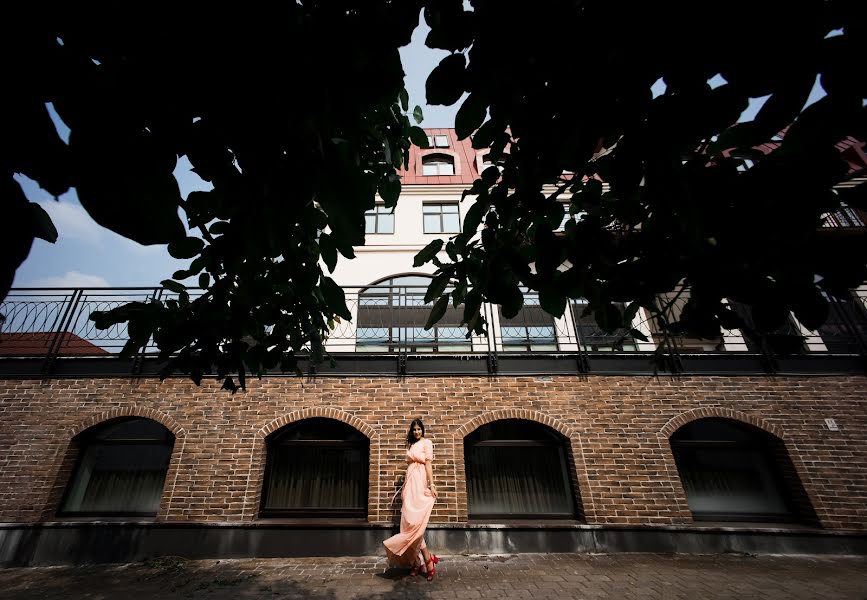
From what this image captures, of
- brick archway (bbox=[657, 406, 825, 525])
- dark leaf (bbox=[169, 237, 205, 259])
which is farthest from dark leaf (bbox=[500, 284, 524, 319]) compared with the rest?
brick archway (bbox=[657, 406, 825, 525])

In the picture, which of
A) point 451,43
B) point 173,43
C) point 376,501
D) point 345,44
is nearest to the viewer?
point 173,43

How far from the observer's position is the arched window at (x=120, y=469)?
589 centimetres

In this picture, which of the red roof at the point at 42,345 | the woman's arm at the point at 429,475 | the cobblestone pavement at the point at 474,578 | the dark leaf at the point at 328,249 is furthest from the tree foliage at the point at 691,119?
the red roof at the point at 42,345

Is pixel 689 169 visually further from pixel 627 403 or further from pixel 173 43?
pixel 627 403

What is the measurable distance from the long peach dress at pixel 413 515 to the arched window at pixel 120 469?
436cm

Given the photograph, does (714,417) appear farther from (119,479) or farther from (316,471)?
(119,479)

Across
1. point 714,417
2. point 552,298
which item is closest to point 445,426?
point 714,417

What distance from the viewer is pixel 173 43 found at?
0.69 m

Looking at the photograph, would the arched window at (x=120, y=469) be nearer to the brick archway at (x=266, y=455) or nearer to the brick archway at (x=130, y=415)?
the brick archway at (x=130, y=415)

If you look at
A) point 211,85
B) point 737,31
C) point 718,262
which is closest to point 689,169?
point 718,262

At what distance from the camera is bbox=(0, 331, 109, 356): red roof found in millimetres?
6278

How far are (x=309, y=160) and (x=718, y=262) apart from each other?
1.31m

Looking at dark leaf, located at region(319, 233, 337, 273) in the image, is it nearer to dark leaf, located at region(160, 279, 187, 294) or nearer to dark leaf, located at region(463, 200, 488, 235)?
dark leaf, located at region(463, 200, 488, 235)

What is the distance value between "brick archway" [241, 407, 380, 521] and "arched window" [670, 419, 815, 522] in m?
5.16
